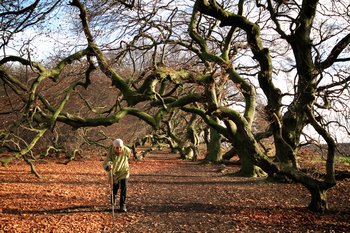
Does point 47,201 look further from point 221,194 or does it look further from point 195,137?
point 195,137

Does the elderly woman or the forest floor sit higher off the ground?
the elderly woman

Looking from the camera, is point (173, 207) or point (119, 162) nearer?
point (119, 162)

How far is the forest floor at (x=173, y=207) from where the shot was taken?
6.90 meters

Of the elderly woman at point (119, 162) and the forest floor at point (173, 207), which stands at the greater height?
the elderly woman at point (119, 162)

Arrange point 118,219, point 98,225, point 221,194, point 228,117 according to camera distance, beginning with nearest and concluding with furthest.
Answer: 1. point 98,225
2. point 118,219
3. point 228,117
4. point 221,194

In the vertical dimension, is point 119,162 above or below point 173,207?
above

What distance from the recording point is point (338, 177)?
32.4 ft

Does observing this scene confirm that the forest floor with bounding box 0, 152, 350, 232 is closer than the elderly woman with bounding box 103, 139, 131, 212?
Yes

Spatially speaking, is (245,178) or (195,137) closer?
(245,178)

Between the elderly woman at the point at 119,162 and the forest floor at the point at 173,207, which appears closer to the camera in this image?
the forest floor at the point at 173,207

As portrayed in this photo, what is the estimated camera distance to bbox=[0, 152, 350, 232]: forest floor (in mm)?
6902

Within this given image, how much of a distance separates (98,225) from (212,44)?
38.3 feet

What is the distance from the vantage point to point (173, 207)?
8.80 meters

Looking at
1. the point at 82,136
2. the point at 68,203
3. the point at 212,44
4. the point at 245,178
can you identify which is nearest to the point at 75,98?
the point at 82,136
